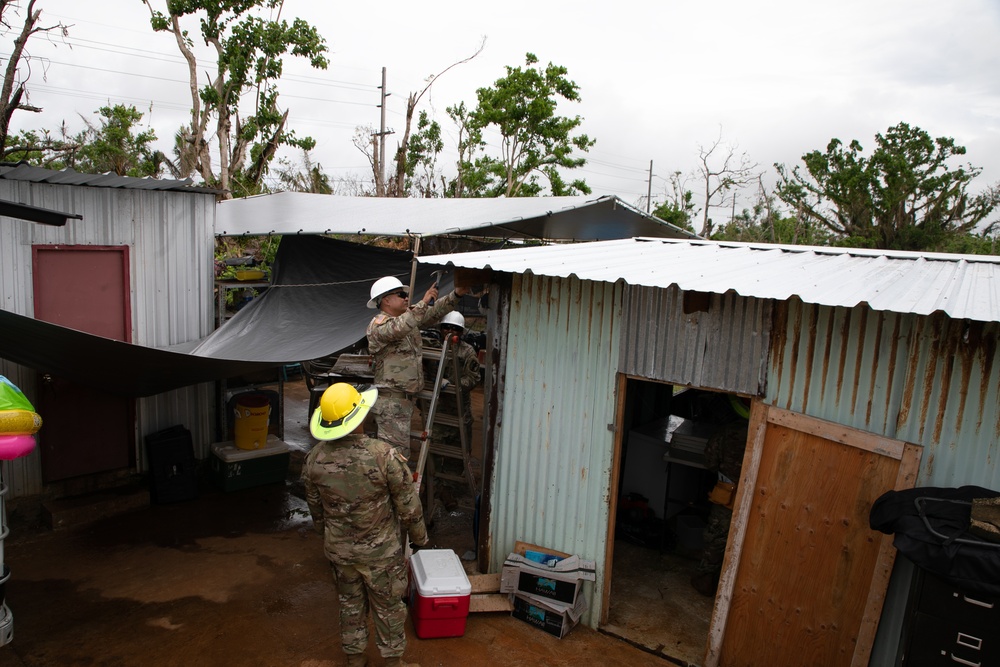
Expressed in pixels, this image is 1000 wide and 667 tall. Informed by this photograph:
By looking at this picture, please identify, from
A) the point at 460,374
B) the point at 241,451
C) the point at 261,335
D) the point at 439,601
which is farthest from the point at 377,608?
the point at 241,451

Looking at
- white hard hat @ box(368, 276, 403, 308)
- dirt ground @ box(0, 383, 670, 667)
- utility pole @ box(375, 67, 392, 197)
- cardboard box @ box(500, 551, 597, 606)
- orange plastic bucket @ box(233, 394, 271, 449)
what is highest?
utility pole @ box(375, 67, 392, 197)

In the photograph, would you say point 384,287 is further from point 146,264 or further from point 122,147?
point 122,147

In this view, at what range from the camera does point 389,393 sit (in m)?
5.13

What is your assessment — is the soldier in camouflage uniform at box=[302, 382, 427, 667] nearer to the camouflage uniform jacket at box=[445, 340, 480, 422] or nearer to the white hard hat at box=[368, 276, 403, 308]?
the white hard hat at box=[368, 276, 403, 308]

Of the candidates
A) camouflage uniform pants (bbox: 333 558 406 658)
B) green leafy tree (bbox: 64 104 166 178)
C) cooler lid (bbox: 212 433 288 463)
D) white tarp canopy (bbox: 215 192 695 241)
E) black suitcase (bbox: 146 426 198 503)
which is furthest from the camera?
green leafy tree (bbox: 64 104 166 178)

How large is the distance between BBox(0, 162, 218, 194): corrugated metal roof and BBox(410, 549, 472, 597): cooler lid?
4.37 metres

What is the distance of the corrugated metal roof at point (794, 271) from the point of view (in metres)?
3.12

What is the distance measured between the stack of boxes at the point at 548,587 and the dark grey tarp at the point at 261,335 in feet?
7.64

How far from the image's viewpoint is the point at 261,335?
6.32 meters

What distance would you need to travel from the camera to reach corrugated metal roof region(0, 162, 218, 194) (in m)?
5.23

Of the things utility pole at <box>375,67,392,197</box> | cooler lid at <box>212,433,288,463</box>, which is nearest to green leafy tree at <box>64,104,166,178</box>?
utility pole at <box>375,67,392,197</box>

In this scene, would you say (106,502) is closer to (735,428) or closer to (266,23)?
(735,428)

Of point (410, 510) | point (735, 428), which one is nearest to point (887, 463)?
Answer: point (735, 428)

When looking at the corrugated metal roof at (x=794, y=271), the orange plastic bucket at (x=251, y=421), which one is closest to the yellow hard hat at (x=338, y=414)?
the corrugated metal roof at (x=794, y=271)
